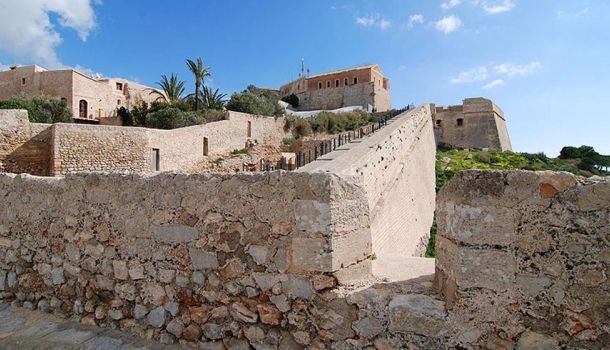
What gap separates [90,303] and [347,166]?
3.22m

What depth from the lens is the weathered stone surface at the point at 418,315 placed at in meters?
2.16

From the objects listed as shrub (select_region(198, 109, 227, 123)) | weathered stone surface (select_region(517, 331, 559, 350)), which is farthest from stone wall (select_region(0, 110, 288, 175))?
weathered stone surface (select_region(517, 331, 559, 350))

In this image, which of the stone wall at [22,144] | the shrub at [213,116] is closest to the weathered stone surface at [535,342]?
the stone wall at [22,144]

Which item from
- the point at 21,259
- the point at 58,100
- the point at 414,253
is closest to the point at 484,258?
the point at 21,259

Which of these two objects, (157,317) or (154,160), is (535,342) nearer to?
(157,317)

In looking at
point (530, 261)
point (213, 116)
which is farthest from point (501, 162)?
point (530, 261)

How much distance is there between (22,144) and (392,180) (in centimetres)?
1406

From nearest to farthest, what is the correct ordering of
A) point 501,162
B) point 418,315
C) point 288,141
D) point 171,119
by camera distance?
point 418,315
point 171,119
point 288,141
point 501,162

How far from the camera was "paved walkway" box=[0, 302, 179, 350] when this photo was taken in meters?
2.79

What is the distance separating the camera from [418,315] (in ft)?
7.19

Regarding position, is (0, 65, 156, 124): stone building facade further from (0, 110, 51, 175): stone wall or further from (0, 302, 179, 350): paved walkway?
(0, 302, 179, 350): paved walkway

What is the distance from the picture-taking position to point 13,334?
3.03m

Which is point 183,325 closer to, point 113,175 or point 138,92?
point 113,175

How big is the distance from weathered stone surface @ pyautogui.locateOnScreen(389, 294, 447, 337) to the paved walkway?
1611 mm
